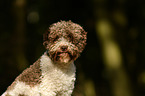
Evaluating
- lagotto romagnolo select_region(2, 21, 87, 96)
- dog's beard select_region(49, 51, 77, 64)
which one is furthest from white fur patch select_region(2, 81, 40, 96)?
dog's beard select_region(49, 51, 77, 64)

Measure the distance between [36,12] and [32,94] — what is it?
5.02 meters

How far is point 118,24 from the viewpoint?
5590mm

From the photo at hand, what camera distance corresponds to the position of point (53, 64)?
166 cm

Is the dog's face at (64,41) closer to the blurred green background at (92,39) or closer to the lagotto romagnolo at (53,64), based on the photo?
the lagotto romagnolo at (53,64)

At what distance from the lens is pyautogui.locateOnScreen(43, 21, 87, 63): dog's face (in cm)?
155

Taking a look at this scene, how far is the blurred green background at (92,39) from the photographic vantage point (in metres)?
5.24

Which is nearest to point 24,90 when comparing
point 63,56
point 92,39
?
point 63,56

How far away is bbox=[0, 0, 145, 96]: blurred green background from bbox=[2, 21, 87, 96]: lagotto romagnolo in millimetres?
2873

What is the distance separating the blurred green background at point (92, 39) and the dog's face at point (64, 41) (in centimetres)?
296

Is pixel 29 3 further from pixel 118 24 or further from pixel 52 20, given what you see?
pixel 118 24

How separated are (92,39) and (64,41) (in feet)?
16.4

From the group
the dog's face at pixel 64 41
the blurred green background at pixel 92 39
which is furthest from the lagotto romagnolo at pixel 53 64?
the blurred green background at pixel 92 39

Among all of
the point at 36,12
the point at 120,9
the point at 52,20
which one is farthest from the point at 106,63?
the point at 36,12

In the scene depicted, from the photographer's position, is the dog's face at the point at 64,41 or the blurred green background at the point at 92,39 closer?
the dog's face at the point at 64,41
